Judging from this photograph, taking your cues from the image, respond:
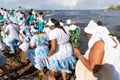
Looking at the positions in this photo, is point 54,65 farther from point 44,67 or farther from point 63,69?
point 44,67

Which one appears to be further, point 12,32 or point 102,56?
point 12,32

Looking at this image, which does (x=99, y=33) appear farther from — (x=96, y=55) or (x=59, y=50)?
(x=59, y=50)

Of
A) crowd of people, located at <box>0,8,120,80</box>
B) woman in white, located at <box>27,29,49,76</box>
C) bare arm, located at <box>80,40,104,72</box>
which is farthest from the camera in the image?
woman in white, located at <box>27,29,49,76</box>

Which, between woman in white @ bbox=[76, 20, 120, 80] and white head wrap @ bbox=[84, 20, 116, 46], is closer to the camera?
woman in white @ bbox=[76, 20, 120, 80]

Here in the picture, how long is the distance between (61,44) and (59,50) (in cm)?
17

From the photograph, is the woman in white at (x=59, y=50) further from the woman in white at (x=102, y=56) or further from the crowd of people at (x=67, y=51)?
the woman in white at (x=102, y=56)

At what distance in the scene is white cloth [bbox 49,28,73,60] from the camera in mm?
7593

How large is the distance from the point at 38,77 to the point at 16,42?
4537mm

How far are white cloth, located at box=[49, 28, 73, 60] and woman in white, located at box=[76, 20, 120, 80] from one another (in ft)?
8.77

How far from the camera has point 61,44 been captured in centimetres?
787

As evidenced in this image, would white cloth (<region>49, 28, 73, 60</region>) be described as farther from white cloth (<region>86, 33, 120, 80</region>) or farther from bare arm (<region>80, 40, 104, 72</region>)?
bare arm (<region>80, 40, 104, 72</region>)

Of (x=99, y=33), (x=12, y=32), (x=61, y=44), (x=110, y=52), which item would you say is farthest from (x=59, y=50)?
(x=12, y=32)

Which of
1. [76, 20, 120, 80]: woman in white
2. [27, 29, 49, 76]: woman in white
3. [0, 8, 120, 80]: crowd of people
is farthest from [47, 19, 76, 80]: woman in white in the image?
[76, 20, 120, 80]: woman in white

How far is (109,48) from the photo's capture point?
4.49 metres
